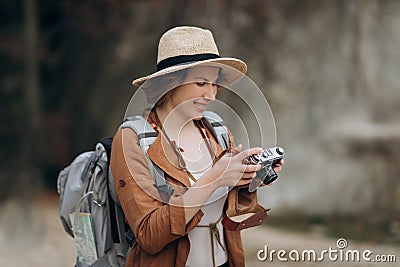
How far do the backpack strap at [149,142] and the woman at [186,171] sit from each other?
1 centimetres

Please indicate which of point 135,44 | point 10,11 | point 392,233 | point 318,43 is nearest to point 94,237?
point 392,233

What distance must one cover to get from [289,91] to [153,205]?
11.8 feet

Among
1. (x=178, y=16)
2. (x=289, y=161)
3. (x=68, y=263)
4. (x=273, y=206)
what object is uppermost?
(x=178, y=16)

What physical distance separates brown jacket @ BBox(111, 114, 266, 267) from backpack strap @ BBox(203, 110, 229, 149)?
7.7 inches

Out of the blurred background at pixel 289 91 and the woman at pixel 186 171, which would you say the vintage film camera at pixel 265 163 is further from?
the blurred background at pixel 289 91

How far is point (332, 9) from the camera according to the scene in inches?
213

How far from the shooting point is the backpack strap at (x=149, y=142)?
201 cm

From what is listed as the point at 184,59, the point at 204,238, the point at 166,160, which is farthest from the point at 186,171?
the point at 184,59

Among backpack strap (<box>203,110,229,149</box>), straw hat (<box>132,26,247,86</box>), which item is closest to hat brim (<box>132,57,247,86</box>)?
straw hat (<box>132,26,247,86</box>)

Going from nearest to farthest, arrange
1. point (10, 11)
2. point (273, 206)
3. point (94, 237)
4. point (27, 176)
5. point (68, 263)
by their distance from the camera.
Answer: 1. point (94, 237)
2. point (68, 263)
3. point (273, 206)
4. point (27, 176)
5. point (10, 11)

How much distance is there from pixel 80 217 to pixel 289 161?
3.23m

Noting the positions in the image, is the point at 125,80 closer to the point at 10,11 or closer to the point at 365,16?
the point at 10,11
